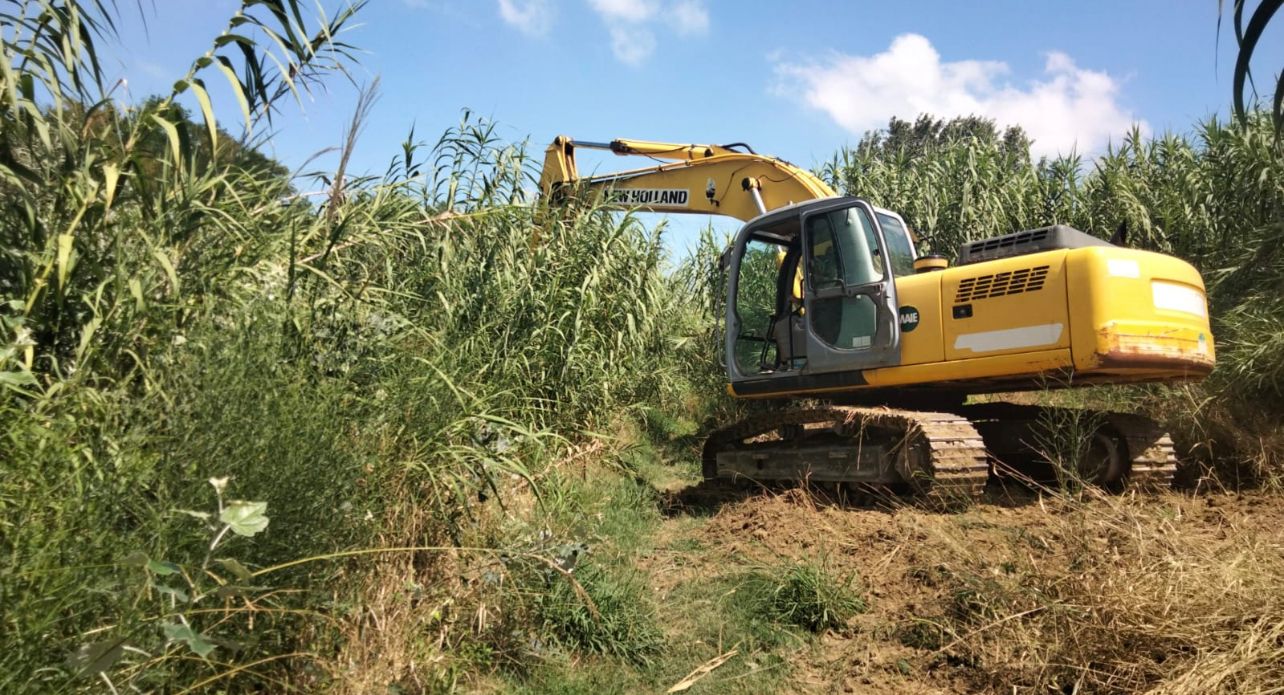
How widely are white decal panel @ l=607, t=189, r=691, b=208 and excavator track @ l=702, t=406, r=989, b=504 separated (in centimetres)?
259

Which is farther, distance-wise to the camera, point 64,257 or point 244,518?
point 64,257

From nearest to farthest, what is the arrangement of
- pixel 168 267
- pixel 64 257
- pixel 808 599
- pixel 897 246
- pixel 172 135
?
pixel 64 257 → pixel 168 267 → pixel 172 135 → pixel 808 599 → pixel 897 246

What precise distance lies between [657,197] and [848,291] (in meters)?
2.99

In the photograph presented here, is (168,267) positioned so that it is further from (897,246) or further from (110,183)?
(897,246)

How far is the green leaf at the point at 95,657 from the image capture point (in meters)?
1.74

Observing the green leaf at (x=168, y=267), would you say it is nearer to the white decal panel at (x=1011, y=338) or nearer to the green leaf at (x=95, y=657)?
the green leaf at (x=95, y=657)

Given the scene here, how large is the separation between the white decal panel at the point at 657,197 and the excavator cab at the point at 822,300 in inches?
57.3

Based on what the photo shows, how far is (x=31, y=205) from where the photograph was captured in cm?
267

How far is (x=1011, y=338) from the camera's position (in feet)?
17.2

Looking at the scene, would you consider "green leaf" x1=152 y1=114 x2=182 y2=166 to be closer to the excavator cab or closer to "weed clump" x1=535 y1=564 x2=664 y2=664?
"weed clump" x1=535 y1=564 x2=664 y2=664

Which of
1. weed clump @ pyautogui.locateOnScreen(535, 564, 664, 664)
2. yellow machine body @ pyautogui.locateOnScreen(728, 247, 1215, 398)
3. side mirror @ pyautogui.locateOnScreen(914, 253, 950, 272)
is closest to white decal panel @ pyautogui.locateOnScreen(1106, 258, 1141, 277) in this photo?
yellow machine body @ pyautogui.locateOnScreen(728, 247, 1215, 398)

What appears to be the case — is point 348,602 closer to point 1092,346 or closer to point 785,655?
point 785,655

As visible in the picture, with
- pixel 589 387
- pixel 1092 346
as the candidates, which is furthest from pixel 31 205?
pixel 1092 346

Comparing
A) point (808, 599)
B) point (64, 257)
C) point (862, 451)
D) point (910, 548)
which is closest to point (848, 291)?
point (862, 451)
